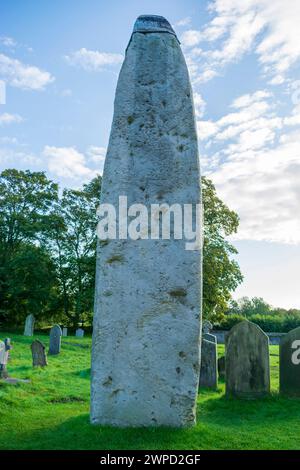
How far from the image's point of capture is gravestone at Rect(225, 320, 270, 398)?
8172 millimetres

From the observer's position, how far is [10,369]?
12.8 metres

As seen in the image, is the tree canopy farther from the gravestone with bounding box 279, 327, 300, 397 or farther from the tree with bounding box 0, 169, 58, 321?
the gravestone with bounding box 279, 327, 300, 397

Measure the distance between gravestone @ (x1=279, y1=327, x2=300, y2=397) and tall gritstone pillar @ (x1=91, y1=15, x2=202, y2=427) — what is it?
357 cm

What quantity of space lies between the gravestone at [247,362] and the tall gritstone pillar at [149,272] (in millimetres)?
2937

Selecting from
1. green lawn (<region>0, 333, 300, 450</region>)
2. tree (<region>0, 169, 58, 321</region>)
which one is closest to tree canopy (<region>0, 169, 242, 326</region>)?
tree (<region>0, 169, 58, 321</region>)

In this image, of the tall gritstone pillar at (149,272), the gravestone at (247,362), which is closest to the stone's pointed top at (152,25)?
the tall gritstone pillar at (149,272)

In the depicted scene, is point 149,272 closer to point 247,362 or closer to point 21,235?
point 247,362

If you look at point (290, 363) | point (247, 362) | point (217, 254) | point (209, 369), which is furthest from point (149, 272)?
point (217, 254)

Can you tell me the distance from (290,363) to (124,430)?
177 inches

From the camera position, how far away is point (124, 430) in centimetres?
519

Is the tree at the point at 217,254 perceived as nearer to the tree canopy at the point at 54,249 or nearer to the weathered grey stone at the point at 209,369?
the tree canopy at the point at 54,249

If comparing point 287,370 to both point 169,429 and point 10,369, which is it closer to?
point 169,429

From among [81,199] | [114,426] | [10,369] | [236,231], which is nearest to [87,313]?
[81,199]
